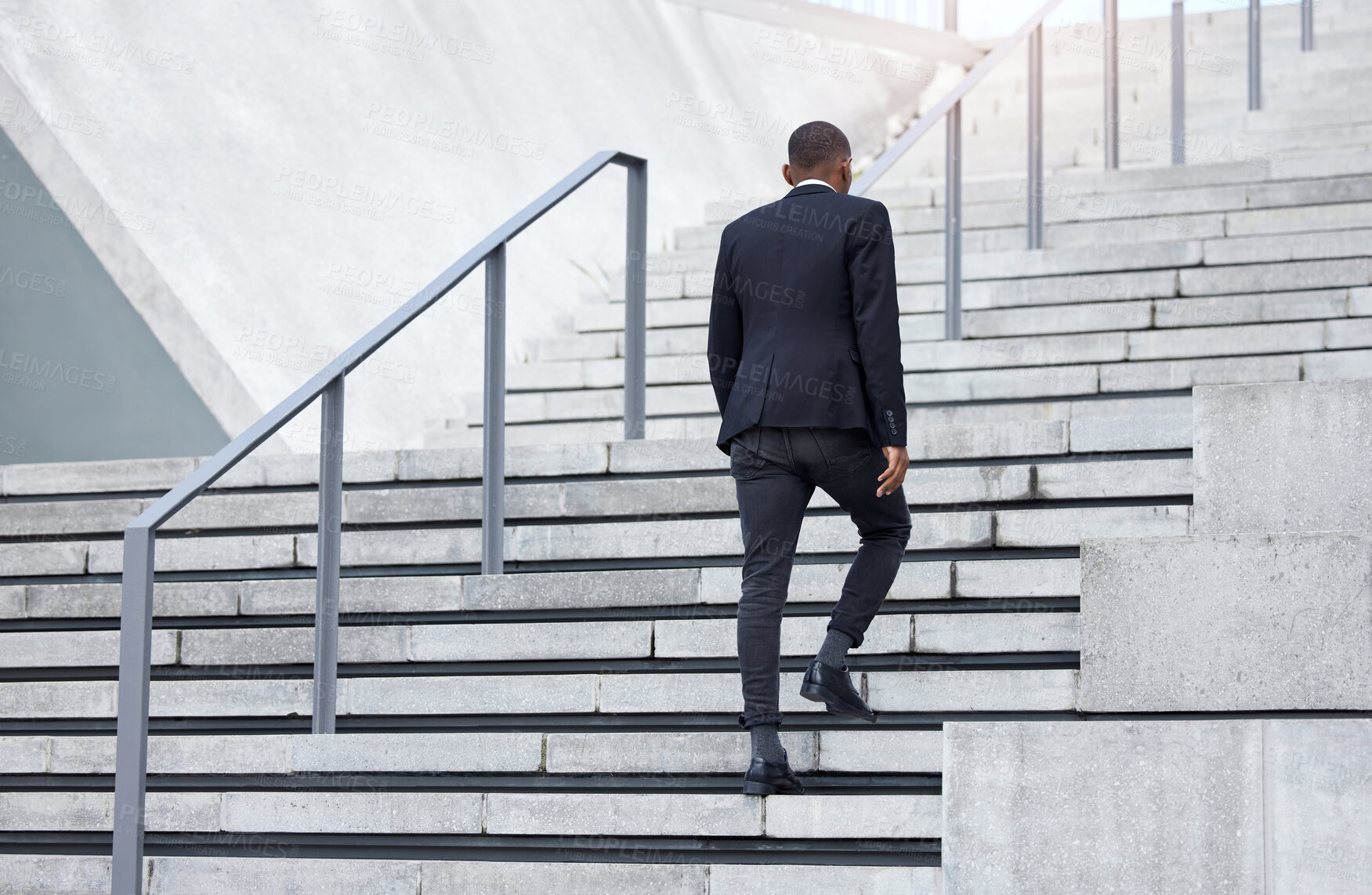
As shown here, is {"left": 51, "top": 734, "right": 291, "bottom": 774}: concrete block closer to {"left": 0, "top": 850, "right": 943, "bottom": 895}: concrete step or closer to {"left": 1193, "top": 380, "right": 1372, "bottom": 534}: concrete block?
{"left": 0, "top": 850, "right": 943, "bottom": 895}: concrete step

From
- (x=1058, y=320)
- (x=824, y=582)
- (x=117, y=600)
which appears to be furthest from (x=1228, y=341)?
(x=117, y=600)

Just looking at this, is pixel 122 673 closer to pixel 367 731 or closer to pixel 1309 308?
pixel 367 731

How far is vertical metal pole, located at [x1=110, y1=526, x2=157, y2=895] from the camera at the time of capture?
341cm

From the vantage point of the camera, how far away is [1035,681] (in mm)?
3615

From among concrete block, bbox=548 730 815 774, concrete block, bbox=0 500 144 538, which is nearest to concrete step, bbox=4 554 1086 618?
concrete block, bbox=0 500 144 538

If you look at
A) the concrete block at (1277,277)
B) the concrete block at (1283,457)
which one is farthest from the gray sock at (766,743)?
the concrete block at (1277,277)

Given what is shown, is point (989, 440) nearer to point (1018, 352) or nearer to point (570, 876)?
point (1018, 352)

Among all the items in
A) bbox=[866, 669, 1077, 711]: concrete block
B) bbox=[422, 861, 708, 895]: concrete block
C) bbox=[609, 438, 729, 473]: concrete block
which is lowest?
bbox=[422, 861, 708, 895]: concrete block

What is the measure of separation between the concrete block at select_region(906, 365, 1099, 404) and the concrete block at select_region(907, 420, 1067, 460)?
31.4 inches

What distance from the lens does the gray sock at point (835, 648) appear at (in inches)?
132

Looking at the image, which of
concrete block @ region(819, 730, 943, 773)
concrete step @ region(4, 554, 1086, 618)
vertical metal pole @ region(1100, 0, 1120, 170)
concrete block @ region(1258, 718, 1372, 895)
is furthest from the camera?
vertical metal pole @ region(1100, 0, 1120, 170)

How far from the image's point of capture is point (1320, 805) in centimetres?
301

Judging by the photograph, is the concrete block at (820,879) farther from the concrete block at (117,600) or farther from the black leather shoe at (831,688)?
the concrete block at (117,600)

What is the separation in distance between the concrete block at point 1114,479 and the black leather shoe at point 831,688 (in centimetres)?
107
